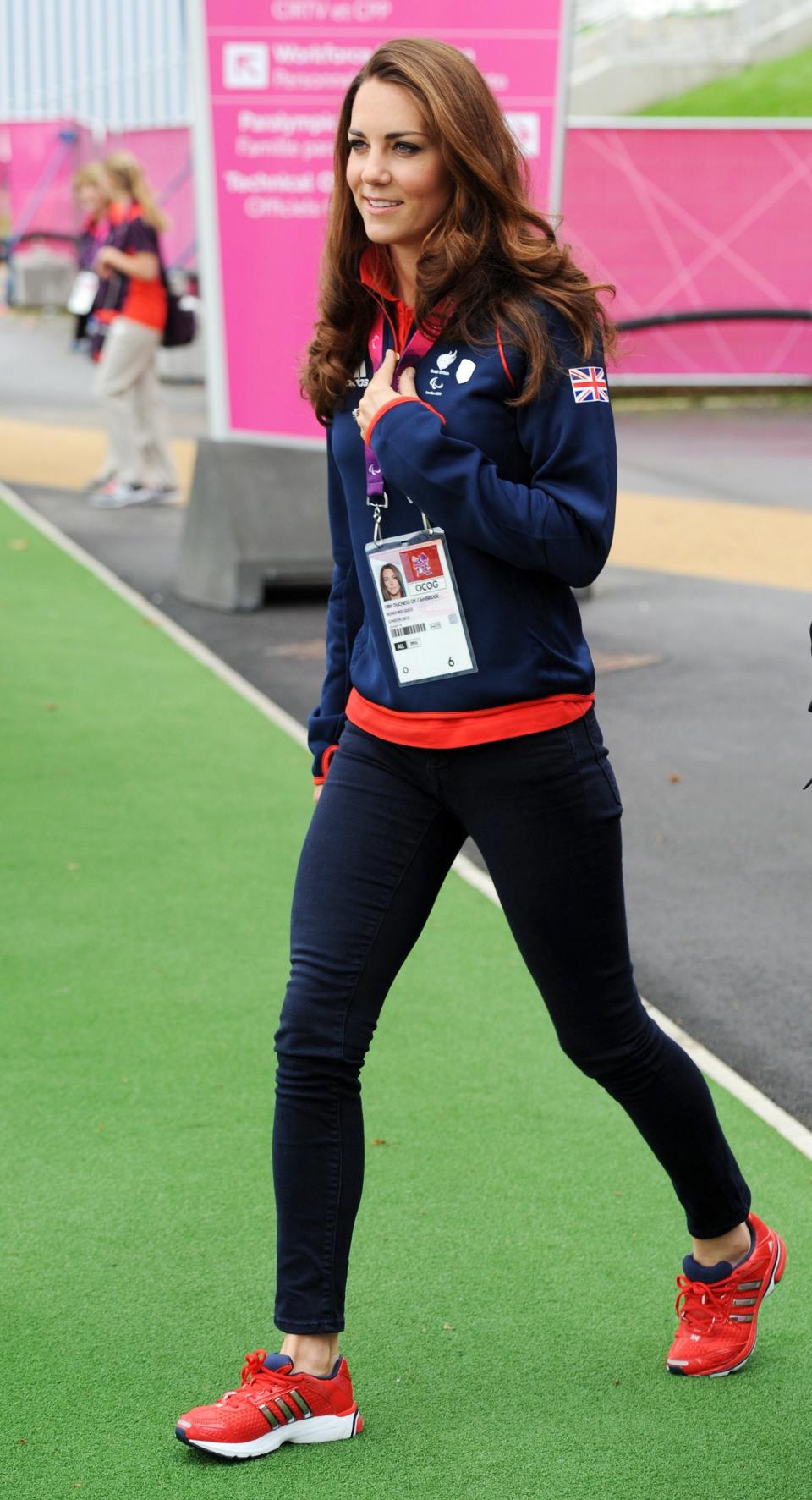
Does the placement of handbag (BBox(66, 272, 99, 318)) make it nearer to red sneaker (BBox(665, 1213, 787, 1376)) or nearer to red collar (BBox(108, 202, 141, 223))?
red collar (BBox(108, 202, 141, 223))

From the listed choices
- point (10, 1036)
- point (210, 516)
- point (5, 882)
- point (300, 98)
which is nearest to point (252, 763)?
point (5, 882)

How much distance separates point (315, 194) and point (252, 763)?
393cm

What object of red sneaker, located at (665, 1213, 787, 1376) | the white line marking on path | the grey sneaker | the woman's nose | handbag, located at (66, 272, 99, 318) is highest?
the woman's nose

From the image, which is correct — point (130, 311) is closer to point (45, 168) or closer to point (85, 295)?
point (85, 295)

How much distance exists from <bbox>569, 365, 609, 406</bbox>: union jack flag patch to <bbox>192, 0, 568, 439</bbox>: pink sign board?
6916mm

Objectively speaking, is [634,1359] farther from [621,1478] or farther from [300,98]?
[300,98]

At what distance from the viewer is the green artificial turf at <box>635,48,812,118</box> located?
34.6 metres

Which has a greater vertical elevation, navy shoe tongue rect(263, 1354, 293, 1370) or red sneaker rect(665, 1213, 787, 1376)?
navy shoe tongue rect(263, 1354, 293, 1370)

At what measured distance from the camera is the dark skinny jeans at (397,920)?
2.81 meters

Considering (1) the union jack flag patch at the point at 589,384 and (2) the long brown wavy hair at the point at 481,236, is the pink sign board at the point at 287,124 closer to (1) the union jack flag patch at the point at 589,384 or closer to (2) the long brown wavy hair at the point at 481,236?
(2) the long brown wavy hair at the point at 481,236

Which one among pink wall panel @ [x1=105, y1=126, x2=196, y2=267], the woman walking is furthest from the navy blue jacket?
pink wall panel @ [x1=105, y1=126, x2=196, y2=267]

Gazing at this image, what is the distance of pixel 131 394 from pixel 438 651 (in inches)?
437

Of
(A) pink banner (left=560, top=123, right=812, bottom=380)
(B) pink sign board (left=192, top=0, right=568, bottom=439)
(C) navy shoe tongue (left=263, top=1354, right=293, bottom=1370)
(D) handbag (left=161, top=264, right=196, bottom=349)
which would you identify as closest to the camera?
(C) navy shoe tongue (left=263, top=1354, right=293, bottom=1370)

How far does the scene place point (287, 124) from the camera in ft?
32.0
